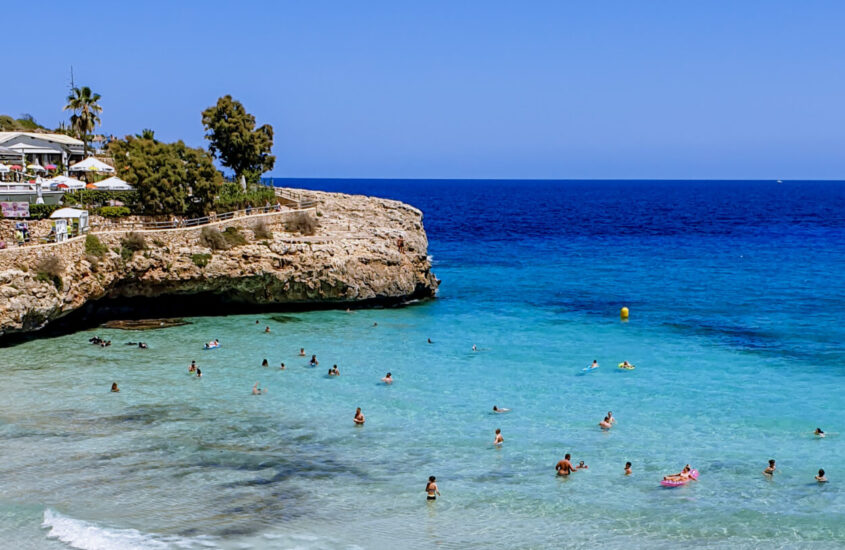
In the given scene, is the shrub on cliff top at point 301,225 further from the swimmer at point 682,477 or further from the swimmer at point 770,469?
the swimmer at point 770,469

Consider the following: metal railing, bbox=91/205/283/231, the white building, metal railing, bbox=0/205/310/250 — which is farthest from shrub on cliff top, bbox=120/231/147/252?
the white building

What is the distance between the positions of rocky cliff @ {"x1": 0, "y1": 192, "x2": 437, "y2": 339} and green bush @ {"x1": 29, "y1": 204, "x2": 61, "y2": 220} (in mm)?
4564

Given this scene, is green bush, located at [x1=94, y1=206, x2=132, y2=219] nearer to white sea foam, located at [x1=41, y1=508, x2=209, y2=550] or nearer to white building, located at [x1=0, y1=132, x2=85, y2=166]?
white building, located at [x1=0, y1=132, x2=85, y2=166]

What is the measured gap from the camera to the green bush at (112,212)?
50094mm

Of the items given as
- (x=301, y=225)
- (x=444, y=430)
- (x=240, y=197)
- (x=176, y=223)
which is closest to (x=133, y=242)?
(x=176, y=223)

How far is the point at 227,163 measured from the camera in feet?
209

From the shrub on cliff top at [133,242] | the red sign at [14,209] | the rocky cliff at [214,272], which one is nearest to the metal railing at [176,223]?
the rocky cliff at [214,272]

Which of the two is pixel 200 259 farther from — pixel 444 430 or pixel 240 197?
pixel 444 430

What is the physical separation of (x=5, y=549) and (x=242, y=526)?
625 cm

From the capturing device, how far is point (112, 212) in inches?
1980

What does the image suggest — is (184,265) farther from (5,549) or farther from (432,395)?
(5,549)

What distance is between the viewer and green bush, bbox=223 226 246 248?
50.1 m

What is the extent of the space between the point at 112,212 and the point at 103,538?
32.9 m

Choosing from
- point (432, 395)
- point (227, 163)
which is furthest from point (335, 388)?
point (227, 163)
